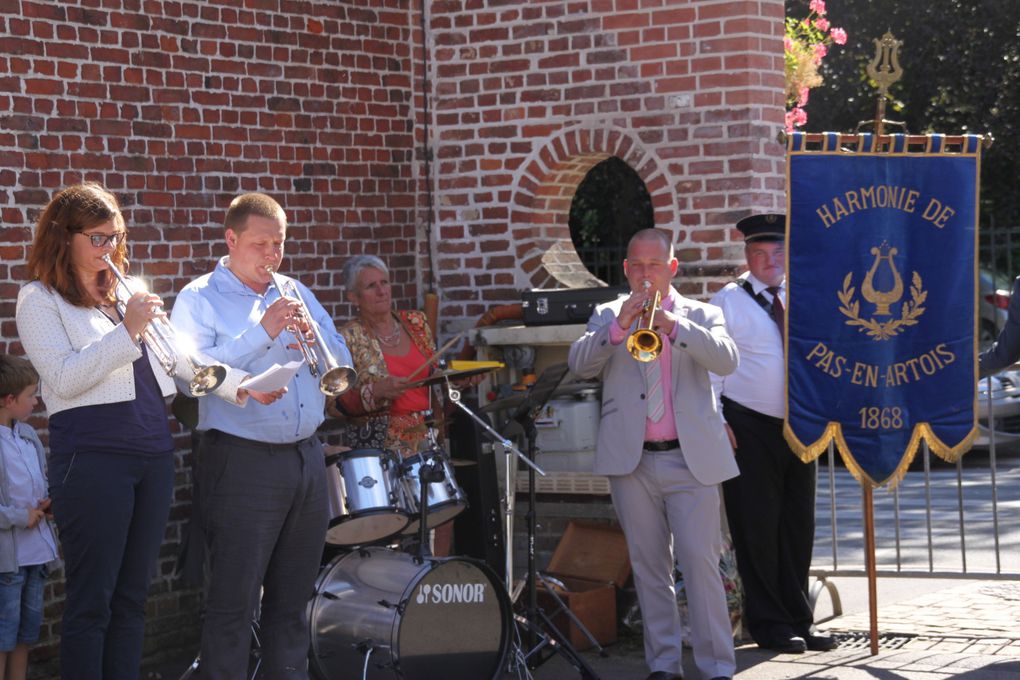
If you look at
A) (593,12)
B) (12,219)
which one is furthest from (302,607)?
(593,12)

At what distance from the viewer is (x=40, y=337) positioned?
5.16 metres

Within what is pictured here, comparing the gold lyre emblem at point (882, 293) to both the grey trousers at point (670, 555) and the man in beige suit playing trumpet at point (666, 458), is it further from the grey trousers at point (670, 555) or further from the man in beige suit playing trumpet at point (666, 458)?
the grey trousers at point (670, 555)

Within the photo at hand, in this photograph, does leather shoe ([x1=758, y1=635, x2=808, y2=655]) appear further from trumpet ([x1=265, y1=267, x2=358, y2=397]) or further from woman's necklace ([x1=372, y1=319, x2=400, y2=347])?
trumpet ([x1=265, y1=267, x2=358, y2=397])

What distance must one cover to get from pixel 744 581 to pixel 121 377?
3.25m

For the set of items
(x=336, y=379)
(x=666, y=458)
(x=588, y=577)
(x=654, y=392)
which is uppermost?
(x=336, y=379)

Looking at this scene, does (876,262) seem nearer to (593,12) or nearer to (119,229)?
(593,12)

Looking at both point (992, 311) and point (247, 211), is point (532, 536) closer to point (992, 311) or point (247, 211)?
point (247, 211)

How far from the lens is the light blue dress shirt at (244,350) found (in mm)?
5391

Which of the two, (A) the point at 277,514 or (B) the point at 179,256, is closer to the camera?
(A) the point at 277,514

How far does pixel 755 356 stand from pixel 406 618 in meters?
2.17

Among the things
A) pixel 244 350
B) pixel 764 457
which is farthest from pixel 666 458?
pixel 244 350

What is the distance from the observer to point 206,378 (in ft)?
16.5

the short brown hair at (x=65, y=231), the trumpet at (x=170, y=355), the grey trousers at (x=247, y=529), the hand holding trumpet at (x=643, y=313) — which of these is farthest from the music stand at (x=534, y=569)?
the short brown hair at (x=65, y=231)

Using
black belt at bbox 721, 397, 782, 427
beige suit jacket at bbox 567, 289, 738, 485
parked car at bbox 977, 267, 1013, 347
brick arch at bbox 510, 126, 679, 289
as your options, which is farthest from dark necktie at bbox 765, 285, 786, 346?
parked car at bbox 977, 267, 1013, 347
